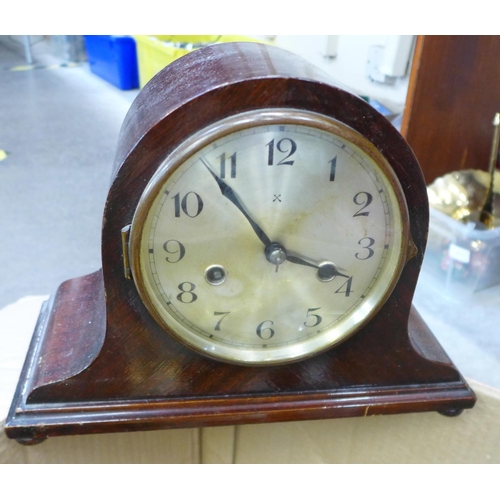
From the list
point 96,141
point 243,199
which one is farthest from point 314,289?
point 96,141

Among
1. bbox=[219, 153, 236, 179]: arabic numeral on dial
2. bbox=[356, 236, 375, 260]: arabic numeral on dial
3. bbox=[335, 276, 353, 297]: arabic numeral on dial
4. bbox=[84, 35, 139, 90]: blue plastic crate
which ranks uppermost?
bbox=[219, 153, 236, 179]: arabic numeral on dial

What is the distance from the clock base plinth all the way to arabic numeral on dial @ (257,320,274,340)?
0.05 metres

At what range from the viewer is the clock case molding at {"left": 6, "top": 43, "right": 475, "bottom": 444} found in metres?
0.59

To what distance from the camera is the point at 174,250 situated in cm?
63

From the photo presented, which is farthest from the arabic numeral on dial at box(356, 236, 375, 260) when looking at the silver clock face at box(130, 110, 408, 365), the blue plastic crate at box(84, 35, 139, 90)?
the blue plastic crate at box(84, 35, 139, 90)

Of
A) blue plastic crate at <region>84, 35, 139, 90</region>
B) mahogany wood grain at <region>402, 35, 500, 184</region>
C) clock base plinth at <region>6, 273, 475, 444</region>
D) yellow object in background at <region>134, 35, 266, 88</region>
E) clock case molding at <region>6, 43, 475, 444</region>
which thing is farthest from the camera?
blue plastic crate at <region>84, 35, 139, 90</region>

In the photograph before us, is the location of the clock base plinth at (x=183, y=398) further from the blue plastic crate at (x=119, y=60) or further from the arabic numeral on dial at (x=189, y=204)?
the blue plastic crate at (x=119, y=60)

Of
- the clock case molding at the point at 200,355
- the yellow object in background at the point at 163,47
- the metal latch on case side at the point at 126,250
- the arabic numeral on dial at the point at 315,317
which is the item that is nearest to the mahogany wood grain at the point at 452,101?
the clock case molding at the point at 200,355

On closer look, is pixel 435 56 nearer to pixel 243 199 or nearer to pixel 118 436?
pixel 243 199

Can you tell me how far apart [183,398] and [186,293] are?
0.55ft

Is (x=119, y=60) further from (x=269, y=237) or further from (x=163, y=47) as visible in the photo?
(x=269, y=237)

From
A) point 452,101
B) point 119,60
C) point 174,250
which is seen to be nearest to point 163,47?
point 119,60

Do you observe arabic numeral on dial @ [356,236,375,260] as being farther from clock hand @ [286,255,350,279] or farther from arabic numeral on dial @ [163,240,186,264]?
arabic numeral on dial @ [163,240,186,264]

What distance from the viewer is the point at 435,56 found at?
1.40 meters
